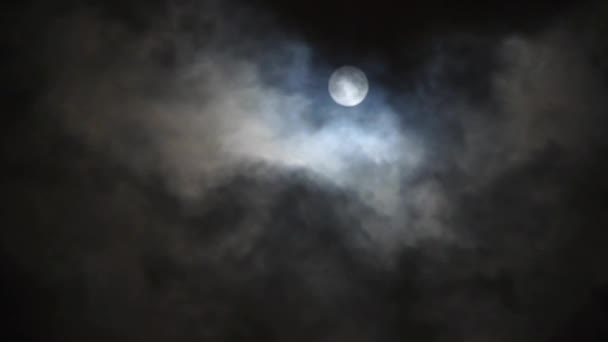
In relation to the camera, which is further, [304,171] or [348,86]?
[304,171]

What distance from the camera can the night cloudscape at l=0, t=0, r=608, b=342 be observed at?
639cm

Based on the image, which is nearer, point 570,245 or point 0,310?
point 0,310

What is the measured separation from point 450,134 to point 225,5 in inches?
116

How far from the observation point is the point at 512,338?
22.5ft

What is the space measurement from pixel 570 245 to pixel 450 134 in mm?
2006

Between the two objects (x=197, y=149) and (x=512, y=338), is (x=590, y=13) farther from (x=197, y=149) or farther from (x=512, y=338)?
(x=197, y=149)

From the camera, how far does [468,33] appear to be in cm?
654

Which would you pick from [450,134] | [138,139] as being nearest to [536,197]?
[450,134]

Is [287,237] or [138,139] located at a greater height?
[138,139]

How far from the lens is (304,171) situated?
6.72 meters

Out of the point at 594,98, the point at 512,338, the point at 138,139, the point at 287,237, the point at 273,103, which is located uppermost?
the point at 594,98

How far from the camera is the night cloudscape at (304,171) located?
6.39 metres

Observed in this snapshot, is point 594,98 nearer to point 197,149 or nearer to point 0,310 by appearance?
point 197,149

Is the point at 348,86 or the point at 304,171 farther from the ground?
the point at 348,86
